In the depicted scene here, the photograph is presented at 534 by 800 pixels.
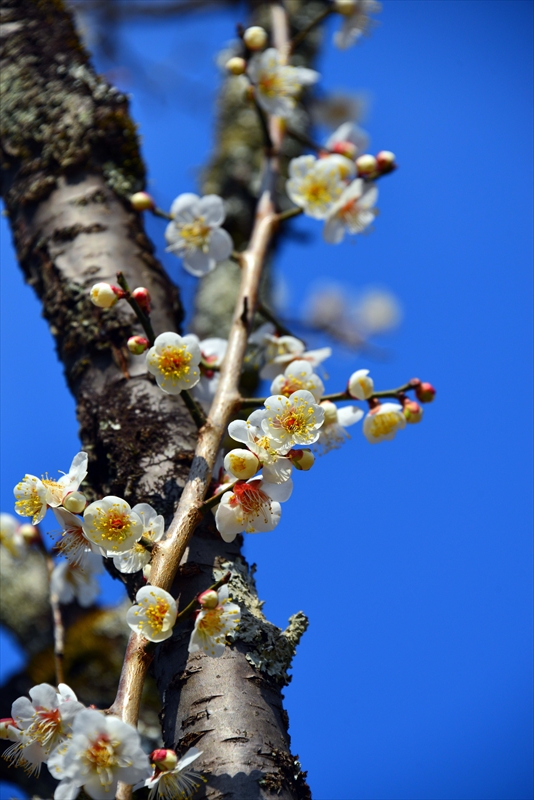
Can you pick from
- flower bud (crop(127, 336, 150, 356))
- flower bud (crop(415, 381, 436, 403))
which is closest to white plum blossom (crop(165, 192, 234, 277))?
flower bud (crop(127, 336, 150, 356))

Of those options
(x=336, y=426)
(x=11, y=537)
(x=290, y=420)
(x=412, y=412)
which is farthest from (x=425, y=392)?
(x=11, y=537)

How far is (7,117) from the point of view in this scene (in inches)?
69.7

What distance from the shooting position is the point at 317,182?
1.78 m

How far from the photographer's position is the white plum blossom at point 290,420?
1078 mm

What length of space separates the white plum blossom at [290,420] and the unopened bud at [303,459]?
15 millimetres

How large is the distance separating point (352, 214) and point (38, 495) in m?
1.10

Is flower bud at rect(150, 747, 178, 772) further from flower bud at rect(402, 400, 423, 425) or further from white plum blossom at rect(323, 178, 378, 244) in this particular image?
white plum blossom at rect(323, 178, 378, 244)

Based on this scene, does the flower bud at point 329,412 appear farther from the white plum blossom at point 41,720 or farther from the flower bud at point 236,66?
the flower bud at point 236,66

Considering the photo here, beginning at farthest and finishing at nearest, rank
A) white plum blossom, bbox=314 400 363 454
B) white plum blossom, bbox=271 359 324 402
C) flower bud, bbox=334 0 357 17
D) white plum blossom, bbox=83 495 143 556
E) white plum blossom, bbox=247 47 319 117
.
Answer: flower bud, bbox=334 0 357 17 → white plum blossom, bbox=247 47 319 117 → white plum blossom, bbox=314 400 363 454 → white plum blossom, bbox=271 359 324 402 → white plum blossom, bbox=83 495 143 556

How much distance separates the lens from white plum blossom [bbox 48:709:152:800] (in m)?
0.82

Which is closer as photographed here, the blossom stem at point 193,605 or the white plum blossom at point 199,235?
the blossom stem at point 193,605

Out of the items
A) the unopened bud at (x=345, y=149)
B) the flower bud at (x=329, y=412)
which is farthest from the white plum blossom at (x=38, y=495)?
the unopened bud at (x=345, y=149)

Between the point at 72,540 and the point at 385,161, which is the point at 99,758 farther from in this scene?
the point at 385,161

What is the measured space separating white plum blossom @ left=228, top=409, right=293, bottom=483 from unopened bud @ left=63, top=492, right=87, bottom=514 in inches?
10.0
